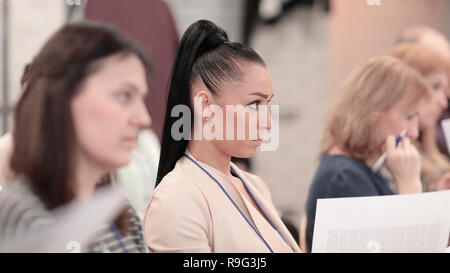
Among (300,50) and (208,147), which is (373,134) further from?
(300,50)

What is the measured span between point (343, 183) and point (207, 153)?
0.48 m

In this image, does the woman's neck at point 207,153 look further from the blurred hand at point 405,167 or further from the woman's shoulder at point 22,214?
the blurred hand at point 405,167

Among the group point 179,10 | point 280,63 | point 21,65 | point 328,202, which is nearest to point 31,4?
point 21,65

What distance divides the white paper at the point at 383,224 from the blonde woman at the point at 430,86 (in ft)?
1.33

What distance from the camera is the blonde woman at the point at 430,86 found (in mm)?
1600

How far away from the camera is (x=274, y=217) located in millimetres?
1146

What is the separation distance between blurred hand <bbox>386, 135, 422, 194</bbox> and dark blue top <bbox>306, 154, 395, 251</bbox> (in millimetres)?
71

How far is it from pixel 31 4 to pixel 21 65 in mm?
342

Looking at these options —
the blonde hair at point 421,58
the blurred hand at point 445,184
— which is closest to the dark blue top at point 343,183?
the blurred hand at point 445,184

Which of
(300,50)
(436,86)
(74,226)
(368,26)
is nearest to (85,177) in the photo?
(74,226)

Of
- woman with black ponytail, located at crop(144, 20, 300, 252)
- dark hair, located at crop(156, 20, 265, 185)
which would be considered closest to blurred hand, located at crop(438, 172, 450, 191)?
woman with black ponytail, located at crop(144, 20, 300, 252)

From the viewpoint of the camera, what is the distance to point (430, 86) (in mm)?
1601
